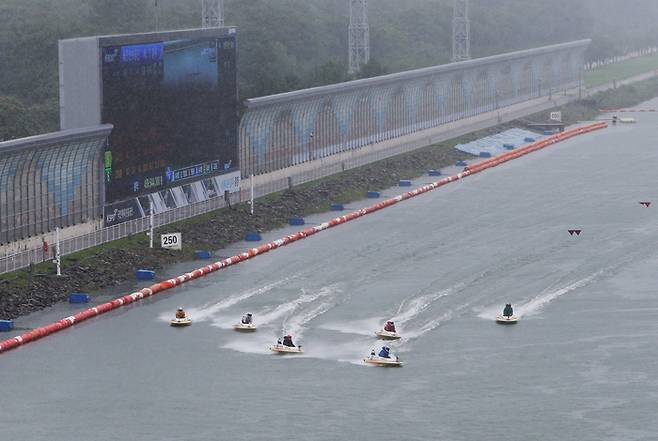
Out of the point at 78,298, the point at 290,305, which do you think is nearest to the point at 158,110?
the point at 78,298

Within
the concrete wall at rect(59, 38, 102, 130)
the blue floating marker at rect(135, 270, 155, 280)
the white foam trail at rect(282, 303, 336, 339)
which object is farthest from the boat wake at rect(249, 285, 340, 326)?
the concrete wall at rect(59, 38, 102, 130)

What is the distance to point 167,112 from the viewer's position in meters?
119

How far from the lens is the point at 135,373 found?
88.0m

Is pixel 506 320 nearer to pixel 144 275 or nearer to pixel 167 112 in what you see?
pixel 144 275

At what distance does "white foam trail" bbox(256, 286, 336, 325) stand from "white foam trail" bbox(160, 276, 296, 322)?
2712 mm

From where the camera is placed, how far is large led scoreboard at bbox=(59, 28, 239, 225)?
110750 millimetres

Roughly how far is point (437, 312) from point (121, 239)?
2468cm

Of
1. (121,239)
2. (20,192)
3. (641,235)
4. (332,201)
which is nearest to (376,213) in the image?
(332,201)

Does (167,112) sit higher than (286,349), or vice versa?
(167,112)

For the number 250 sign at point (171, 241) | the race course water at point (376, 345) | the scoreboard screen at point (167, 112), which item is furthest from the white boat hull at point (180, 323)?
the scoreboard screen at point (167, 112)

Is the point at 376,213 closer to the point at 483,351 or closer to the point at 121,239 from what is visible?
the point at 121,239

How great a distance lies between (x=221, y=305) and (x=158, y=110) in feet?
64.9

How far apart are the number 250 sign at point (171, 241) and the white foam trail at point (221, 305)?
9199 millimetres

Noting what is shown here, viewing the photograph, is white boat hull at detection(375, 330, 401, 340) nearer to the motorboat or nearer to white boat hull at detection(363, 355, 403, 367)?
white boat hull at detection(363, 355, 403, 367)
